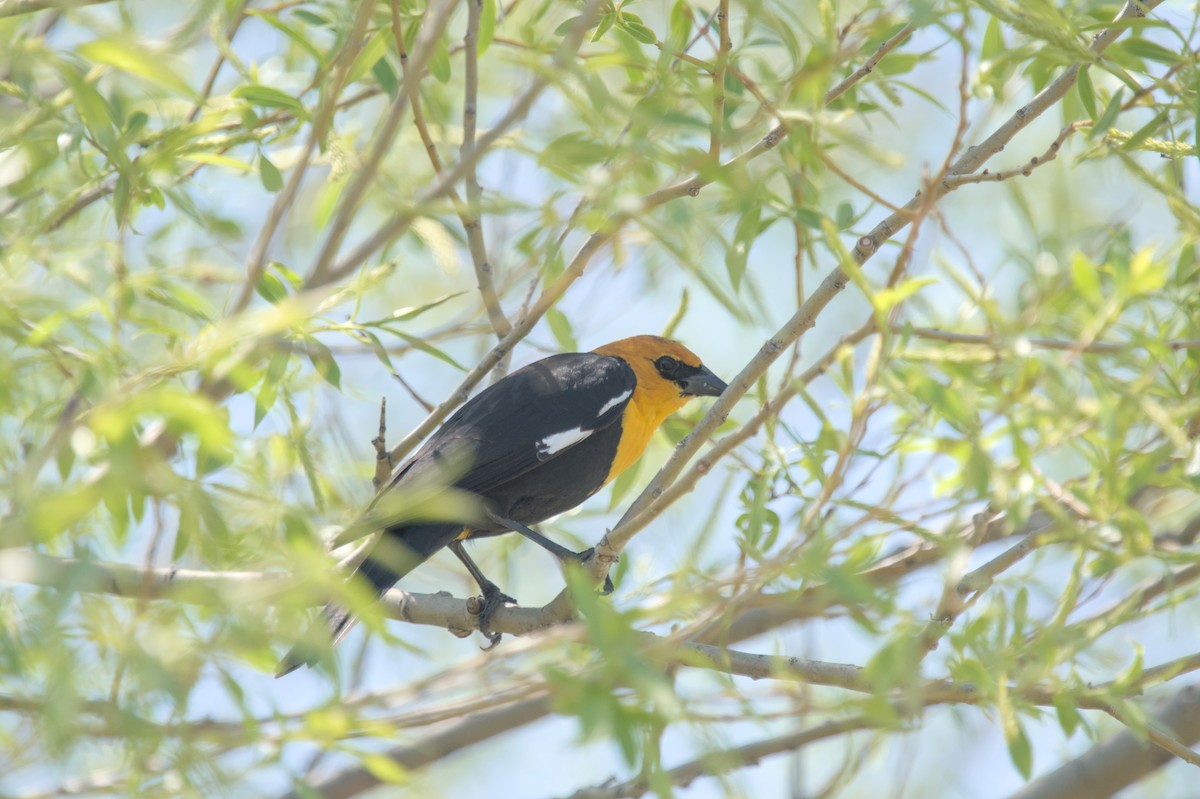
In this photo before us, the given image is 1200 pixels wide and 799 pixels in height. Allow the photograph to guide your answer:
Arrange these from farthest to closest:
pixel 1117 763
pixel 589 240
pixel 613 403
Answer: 1. pixel 613 403
2. pixel 1117 763
3. pixel 589 240

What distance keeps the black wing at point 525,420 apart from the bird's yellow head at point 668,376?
21 centimetres

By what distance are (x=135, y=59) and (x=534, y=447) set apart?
2985mm

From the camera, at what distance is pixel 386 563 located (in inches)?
133

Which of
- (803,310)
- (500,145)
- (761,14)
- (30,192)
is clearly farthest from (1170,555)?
(30,192)

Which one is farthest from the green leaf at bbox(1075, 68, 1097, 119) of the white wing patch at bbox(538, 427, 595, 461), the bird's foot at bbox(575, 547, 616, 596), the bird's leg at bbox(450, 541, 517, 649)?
the bird's leg at bbox(450, 541, 517, 649)

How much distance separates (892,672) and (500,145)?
247 cm

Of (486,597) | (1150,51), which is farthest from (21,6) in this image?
(486,597)

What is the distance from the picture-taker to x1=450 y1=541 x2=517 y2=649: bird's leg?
4.18 meters

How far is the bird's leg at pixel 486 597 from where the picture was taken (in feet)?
13.7

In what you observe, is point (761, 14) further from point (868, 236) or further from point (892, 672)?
point (892, 672)

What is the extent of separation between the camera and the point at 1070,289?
303 cm

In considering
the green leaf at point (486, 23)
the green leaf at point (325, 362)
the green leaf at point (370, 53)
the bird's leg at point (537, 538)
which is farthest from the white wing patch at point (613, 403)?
the green leaf at point (370, 53)

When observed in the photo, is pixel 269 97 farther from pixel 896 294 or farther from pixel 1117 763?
pixel 1117 763

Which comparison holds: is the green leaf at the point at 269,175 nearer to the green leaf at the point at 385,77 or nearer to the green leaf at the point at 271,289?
the green leaf at the point at 271,289
